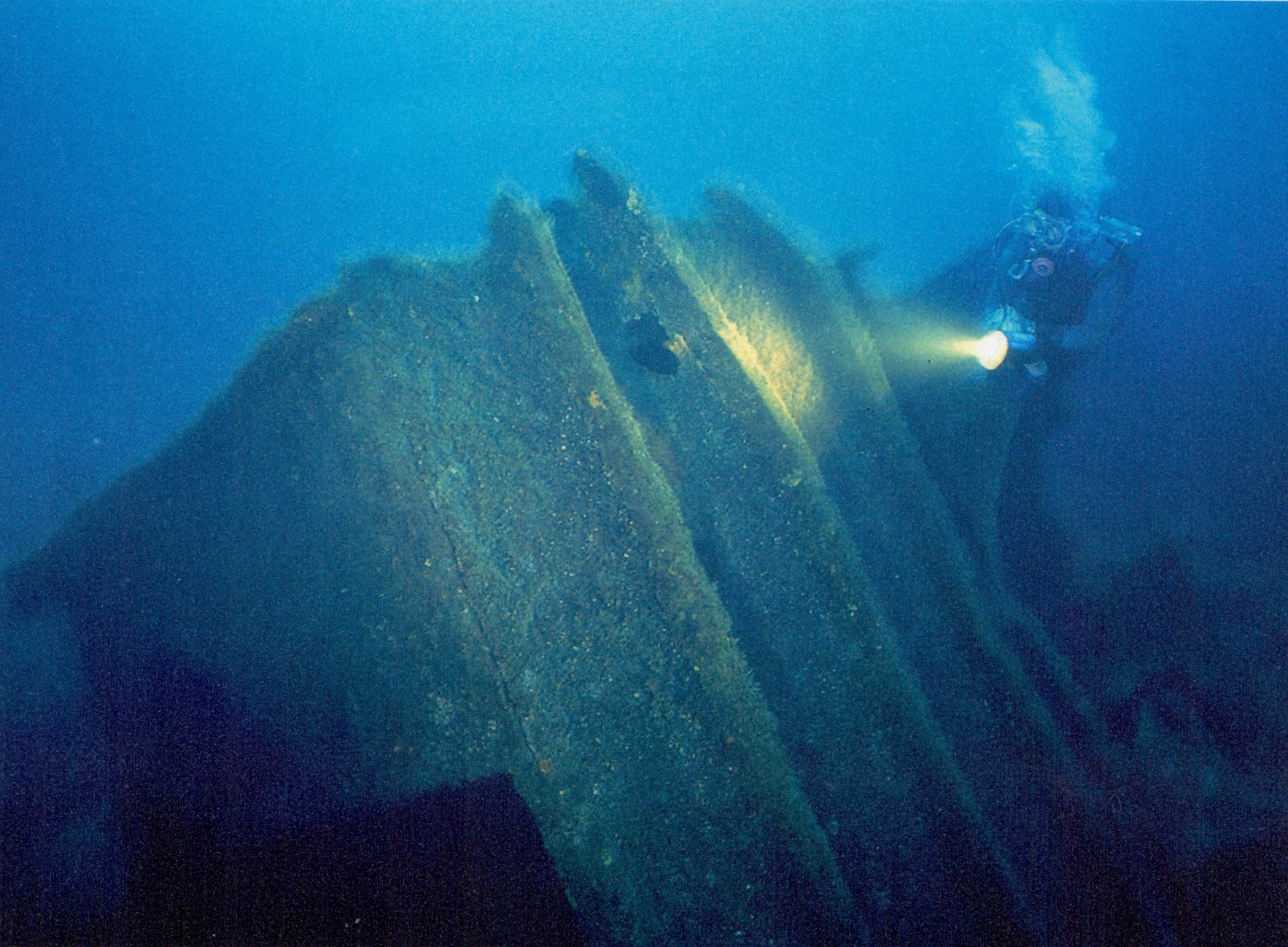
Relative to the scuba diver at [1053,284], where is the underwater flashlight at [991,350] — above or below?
below

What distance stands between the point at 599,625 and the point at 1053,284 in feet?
13.6

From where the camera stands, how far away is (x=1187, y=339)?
6.60 meters

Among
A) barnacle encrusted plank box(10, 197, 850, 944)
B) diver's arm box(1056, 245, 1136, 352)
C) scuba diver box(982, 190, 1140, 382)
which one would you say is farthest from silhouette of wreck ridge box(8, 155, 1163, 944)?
diver's arm box(1056, 245, 1136, 352)

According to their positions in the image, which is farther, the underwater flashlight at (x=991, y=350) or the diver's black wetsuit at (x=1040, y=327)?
the diver's black wetsuit at (x=1040, y=327)

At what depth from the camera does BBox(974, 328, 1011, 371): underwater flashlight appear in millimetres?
3436

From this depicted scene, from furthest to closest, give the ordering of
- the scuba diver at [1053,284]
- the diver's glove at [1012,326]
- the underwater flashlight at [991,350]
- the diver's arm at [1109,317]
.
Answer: the diver's arm at [1109,317] → the scuba diver at [1053,284] → the diver's glove at [1012,326] → the underwater flashlight at [991,350]

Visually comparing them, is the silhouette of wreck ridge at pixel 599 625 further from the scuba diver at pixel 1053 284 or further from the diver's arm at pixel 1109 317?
the diver's arm at pixel 1109 317

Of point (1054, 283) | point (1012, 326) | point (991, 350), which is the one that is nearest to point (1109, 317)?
point (1054, 283)

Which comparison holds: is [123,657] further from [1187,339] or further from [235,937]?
[1187,339]

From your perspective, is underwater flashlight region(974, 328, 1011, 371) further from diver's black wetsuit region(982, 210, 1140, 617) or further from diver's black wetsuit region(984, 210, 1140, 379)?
diver's black wetsuit region(984, 210, 1140, 379)

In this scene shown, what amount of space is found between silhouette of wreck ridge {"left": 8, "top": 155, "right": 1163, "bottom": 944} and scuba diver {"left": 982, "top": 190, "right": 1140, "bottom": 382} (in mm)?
2025

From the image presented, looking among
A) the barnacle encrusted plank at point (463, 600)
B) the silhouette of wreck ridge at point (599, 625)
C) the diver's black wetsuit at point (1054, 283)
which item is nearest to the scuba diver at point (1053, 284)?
the diver's black wetsuit at point (1054, 283)

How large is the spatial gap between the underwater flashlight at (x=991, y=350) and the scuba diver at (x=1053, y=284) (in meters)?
0.34

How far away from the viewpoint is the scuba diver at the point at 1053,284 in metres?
3.86
